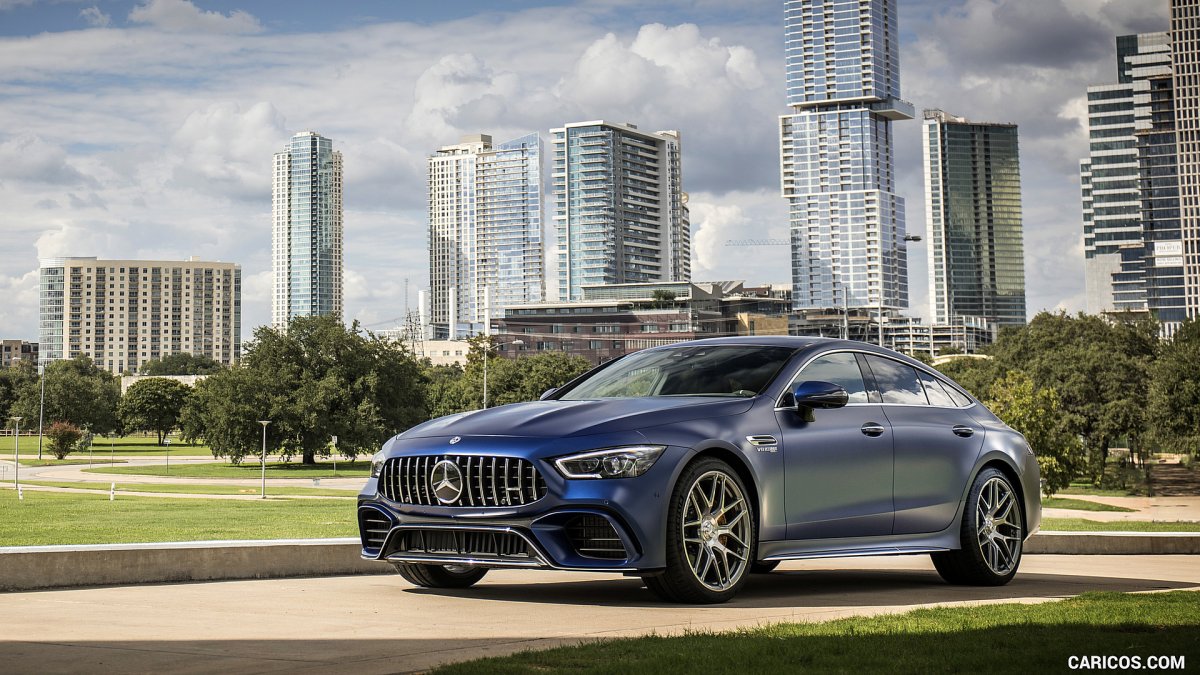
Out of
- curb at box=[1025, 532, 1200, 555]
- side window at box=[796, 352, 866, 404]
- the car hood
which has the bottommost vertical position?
curb at box=[1025, 532, 1200, 555]

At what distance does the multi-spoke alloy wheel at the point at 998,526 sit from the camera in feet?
29.6

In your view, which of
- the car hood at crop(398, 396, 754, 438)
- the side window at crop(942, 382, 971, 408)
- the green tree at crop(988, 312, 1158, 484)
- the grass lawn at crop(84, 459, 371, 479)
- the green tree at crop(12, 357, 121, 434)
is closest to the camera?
the car hood at crop(398, 396, 754, 438)

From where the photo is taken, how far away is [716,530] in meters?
7.20

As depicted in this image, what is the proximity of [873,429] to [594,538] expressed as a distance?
95.1 inches

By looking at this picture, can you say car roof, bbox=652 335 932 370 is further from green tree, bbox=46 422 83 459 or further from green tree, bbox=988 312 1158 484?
green tree, bbox=46 422 83 459

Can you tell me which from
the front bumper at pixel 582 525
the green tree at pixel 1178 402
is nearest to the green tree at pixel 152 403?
the green tree at pixel 1178 402

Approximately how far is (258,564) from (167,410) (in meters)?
140

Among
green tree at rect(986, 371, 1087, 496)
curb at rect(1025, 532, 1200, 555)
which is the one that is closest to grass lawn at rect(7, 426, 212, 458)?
green tree at rect(986, 371, 1087, 496)

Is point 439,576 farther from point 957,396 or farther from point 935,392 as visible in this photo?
point 957,396

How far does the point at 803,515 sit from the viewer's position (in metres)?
7.77

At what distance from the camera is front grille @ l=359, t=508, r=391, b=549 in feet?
24.9

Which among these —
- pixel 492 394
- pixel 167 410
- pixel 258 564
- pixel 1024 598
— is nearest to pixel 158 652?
pixel 258 564
